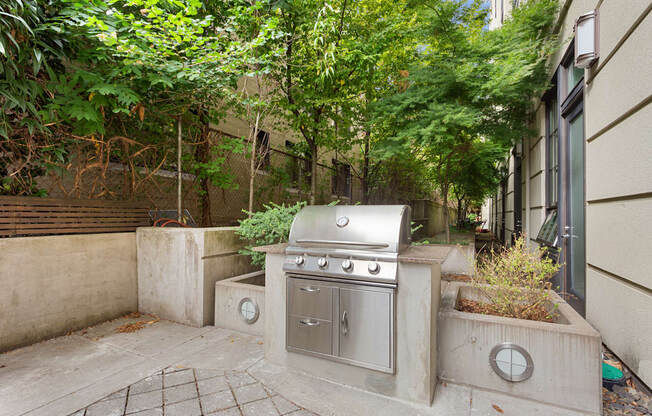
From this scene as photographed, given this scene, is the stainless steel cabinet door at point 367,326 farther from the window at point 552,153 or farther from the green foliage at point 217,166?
the window at point 552,153

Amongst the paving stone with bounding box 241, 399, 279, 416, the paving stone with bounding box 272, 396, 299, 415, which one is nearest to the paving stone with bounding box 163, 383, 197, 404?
the paving stone with bounding box 241, 399, 279, 416

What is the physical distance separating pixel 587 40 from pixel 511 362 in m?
3.65

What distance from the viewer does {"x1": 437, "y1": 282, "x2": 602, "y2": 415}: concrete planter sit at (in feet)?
7.12

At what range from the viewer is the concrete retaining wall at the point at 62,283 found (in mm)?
3158

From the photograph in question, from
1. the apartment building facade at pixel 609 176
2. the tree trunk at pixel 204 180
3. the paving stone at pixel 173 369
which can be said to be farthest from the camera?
the tree trunk at pixel 204 180

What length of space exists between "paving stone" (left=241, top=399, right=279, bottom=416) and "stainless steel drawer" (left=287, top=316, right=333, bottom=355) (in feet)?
1.67

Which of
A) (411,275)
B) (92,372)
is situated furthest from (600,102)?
(92,372)

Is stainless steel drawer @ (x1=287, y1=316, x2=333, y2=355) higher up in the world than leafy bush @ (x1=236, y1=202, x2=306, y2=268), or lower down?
lower down

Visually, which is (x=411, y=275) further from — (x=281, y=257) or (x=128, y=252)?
(x=128, y=252)

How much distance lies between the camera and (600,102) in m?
3.31

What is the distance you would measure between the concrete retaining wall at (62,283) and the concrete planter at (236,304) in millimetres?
1503

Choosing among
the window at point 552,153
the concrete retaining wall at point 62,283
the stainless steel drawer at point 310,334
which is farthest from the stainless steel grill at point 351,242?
the window at point 552,153

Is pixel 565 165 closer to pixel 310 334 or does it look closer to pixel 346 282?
pixel 346 282

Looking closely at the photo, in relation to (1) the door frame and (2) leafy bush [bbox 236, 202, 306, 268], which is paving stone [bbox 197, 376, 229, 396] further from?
(1) the door frame
